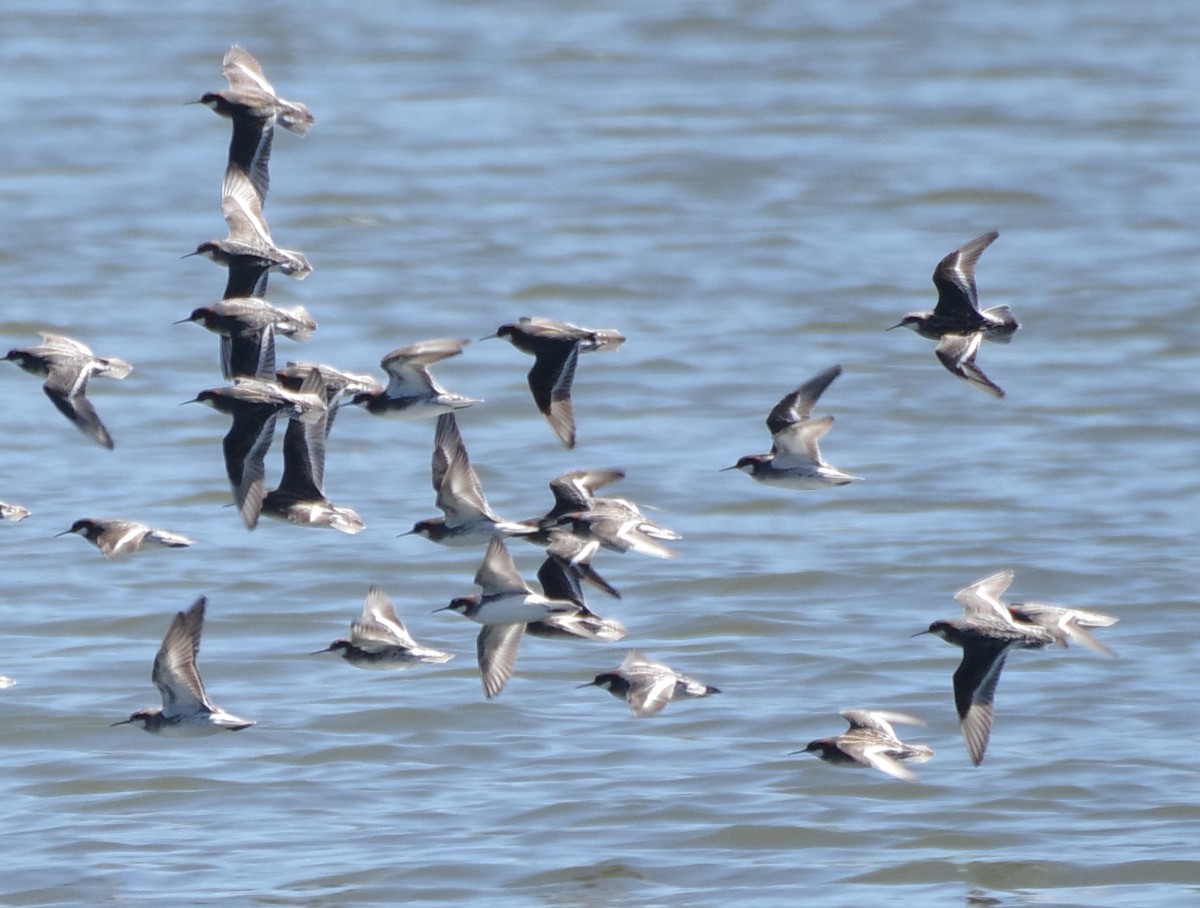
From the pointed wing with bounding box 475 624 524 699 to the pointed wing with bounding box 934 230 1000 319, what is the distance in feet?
9.21

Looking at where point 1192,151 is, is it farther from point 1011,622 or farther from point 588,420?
point 1011,622

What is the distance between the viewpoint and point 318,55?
38188 millimetres

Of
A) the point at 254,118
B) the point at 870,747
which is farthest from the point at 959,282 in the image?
the point at 254,118

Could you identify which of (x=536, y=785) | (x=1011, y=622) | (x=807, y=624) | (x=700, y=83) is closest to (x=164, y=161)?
(x=700, y=83)

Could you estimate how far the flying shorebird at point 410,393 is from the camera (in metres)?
12.1

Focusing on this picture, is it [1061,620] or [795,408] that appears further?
[795,408]

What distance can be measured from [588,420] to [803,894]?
33.6 ft

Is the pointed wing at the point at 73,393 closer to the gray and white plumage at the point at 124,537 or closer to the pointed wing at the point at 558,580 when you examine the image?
the gray and white plumage at the point at 124,537

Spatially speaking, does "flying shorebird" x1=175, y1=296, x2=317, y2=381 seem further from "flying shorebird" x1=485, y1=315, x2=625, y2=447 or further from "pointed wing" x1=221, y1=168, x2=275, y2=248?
"flying shorebird" x1=485, y1=315, x2=625, y2=447

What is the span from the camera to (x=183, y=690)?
39.0 ft

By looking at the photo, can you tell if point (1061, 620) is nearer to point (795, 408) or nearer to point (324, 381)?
point (795, 408)

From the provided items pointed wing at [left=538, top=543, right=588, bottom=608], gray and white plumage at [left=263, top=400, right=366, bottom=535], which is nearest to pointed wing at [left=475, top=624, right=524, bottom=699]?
pointed wing at [left=538, top=543, right=588, bottom=608]

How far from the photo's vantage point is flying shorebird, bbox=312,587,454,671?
12.2 m

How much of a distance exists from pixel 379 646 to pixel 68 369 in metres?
2.30
